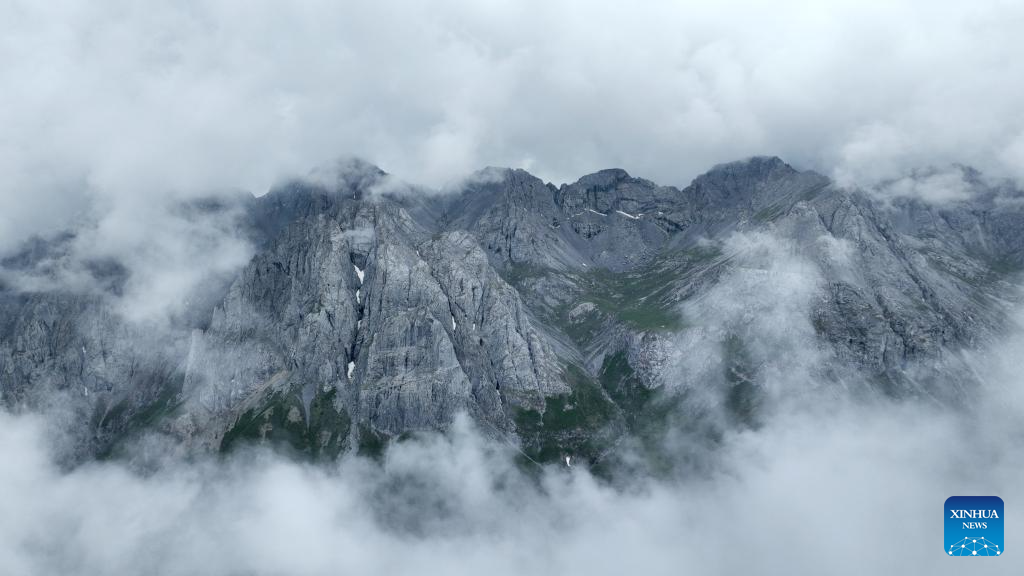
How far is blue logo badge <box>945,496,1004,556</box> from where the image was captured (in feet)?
423

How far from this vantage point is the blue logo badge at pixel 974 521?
12900 centimetres

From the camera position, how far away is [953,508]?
130m

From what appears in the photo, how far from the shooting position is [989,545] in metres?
137

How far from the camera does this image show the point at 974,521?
433ft

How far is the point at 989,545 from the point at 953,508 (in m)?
17.7
